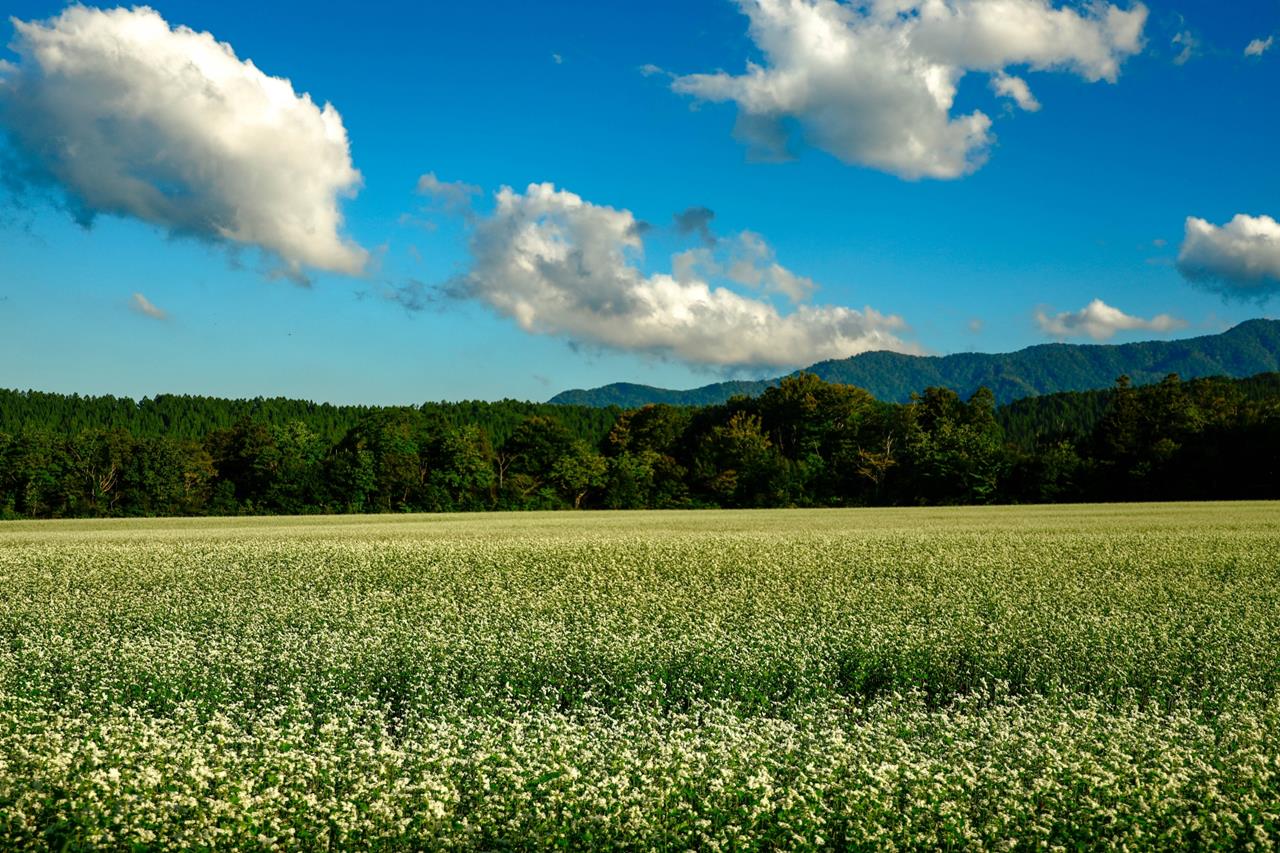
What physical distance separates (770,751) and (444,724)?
321 cm

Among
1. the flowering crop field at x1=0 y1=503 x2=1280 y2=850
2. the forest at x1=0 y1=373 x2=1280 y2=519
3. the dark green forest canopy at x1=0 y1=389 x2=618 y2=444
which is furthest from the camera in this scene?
the dark green forest canopy at x1=0 y1=389 x2=618 y2=444

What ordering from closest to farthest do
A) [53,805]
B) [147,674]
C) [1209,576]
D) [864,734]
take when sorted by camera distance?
1. [53,805]
2. [864,734]
3. [147,674]
4. [1209,576]

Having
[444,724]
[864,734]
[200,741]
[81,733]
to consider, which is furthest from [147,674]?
[864,734]

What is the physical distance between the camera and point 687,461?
7981 centimetres

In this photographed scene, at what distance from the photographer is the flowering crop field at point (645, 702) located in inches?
256

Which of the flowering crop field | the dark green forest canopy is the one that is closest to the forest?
the dark green forest canopy

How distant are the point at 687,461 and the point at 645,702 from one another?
227ft

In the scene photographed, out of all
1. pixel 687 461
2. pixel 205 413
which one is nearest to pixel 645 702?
pixel 687 461

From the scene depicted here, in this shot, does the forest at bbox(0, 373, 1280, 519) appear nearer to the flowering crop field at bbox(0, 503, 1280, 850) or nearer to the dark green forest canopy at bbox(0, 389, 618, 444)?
the dark green forest canopy at bbox(0, 389, 618, 444)

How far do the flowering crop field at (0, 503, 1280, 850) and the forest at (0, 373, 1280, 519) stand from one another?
4617 cm

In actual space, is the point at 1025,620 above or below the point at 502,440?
below

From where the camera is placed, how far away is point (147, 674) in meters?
11.1

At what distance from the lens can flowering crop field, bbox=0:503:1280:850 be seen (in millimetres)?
6512

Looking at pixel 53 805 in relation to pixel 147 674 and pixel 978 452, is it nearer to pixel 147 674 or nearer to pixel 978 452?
pixel 147 674
